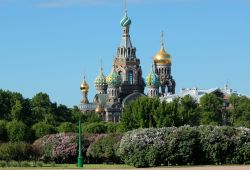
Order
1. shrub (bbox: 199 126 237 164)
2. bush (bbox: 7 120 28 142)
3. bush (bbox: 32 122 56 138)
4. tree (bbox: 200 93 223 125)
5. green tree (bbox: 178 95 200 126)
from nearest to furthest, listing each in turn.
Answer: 1. shrub (bbox: 199 126 237 164)
2. bush (bbox: 7 120 28 142)
3. green tree (bbox: 178 95 200 126)
4. bush (bbox: 32 122 56 138)
5. tree (bbox: 200 93 223 125)

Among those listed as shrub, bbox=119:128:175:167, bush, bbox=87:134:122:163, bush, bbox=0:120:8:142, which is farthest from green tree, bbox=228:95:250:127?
shrub, bbox=119:128:175:167

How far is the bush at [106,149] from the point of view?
89.9 metres

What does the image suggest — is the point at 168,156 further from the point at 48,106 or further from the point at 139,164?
the point at 48,106

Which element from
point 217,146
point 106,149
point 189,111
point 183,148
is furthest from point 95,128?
point 217,146

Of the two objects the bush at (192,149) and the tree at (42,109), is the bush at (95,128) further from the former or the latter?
the bush at (192,149)

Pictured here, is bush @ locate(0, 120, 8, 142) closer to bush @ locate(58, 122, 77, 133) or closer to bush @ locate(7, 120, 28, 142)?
bush @ locate(7, 120, 28, 142)

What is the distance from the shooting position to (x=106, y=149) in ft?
295

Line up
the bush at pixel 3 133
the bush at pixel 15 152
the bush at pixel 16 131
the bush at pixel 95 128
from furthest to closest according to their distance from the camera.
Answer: the bush at pixel 95 128 < the bush at pixel 3 133 < the bush at pixel 16 131 < the bush at pixel 15 152

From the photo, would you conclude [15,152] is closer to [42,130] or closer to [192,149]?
[192,149]

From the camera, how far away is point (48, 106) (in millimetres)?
151250

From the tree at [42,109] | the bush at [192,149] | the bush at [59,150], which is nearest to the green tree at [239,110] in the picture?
the tree at [42,109]

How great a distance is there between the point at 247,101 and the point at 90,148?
71.9 m

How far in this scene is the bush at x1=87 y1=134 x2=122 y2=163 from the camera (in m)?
89.9

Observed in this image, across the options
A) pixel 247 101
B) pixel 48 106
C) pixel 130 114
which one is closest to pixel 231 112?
pixel 247 101
